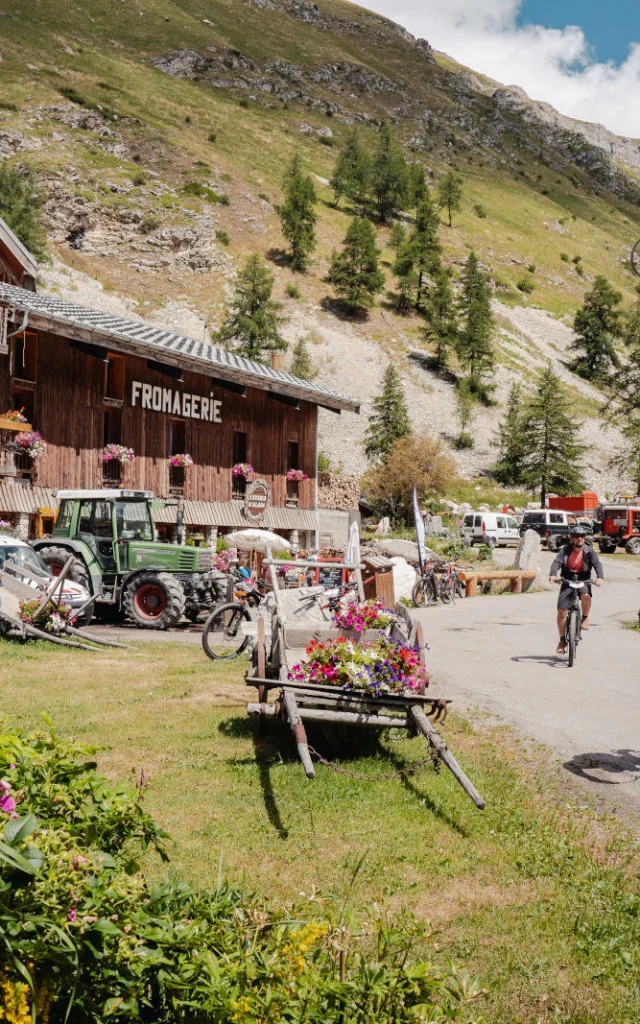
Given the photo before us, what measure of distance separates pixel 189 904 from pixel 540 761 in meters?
5.26

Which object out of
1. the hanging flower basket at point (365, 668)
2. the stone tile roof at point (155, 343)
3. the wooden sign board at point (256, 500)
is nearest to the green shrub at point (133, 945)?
the hanging flower basket at point (365, 668)

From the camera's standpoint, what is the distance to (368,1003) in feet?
8.20

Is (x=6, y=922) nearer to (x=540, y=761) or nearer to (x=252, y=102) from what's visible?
(x=540, y=761)

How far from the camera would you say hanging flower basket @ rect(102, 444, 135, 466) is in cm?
2411

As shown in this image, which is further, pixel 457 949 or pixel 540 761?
pixel 540 761

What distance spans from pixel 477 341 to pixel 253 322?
24.5 meters

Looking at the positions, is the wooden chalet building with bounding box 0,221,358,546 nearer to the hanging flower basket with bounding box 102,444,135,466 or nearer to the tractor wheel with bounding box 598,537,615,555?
the hanging flower basket with bounding box 102,444,135,466

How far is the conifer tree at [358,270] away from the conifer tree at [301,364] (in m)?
17.1

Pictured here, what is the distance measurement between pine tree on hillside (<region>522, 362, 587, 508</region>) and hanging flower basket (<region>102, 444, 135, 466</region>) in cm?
4124

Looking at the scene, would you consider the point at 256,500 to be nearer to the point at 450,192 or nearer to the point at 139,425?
the point at 139,425

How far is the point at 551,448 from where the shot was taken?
2357 inches

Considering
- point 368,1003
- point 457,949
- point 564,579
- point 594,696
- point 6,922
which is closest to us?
point 6,922

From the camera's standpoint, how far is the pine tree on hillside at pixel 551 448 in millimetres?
59875

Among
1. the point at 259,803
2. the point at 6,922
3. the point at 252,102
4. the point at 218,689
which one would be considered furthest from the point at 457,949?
the point at 252,102
